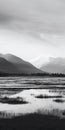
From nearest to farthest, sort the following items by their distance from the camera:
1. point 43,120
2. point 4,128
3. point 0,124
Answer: point 4,128 < point 0,124 < point 43,120

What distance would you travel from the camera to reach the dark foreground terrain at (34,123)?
1543 centimetres

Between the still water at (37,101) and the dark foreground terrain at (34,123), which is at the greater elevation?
the still water at (37,101)

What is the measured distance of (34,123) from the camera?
16750 mm

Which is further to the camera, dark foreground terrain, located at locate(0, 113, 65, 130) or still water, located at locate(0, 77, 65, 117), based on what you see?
still water, located at locate(0, 77, 65, 117)

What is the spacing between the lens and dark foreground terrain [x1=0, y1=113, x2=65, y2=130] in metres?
15.4

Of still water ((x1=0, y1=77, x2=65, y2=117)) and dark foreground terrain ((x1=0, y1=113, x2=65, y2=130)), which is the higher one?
still water ((x1=0, y1=77, x2=65, y2=117))

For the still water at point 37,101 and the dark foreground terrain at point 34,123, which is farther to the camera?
the still water at point 37,101

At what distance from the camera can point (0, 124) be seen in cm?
1633

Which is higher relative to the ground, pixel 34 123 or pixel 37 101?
pixel 37 101

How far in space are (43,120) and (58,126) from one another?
6.79 feet

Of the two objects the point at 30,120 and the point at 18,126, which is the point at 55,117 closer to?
the point at 30,120

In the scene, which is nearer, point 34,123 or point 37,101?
point 34,123

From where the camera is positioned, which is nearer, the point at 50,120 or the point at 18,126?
the point at 18,126

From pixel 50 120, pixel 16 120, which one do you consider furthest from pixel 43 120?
pixel 16 120
